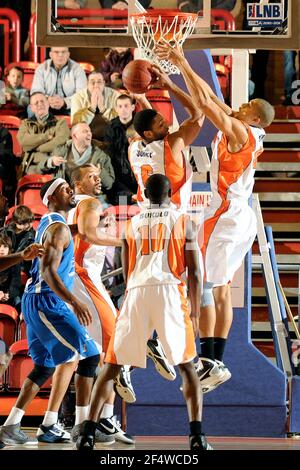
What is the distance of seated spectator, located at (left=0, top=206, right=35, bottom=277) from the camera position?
11.1 meters

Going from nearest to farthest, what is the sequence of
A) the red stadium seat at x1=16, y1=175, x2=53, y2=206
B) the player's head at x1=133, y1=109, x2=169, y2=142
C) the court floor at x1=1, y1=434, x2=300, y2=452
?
the court floor at x1=1, y1=434, x2=300, y2=452, the player's head at x1=133, y1=109, x2=169, y2=142, the red stadium seat at x1=16, y1=175, x2=53, y2=206

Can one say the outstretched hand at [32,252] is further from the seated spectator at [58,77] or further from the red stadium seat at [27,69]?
the red stadium seat at [27,69]

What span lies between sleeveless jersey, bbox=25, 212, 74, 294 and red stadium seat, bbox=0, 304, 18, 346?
7.15ft

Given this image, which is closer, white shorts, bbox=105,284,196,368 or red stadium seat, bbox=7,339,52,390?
white shorts, bbox=105,284,196,368

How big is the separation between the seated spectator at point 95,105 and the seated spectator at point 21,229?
1.15 metres

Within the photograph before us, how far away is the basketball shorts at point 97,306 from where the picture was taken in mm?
9406

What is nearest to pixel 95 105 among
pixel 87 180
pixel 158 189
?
pixel 87 180

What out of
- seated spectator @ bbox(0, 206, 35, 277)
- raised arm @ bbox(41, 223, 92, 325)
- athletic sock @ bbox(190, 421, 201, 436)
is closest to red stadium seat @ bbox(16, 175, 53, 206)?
seated spectator @ bbox(0, 206, 35, 277)

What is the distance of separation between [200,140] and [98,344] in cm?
168

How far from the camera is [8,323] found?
11219mm

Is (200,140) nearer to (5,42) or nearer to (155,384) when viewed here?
(155,384)

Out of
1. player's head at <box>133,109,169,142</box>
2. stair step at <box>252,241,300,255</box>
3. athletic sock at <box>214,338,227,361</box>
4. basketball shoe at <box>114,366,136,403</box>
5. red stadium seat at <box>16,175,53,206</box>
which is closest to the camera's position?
basketball shoe at <box>114,366,136,403</box>

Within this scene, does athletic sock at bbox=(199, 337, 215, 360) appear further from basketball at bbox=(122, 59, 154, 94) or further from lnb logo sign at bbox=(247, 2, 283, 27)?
lnb logo sign at bbox=(247, 2, 283, 27)
